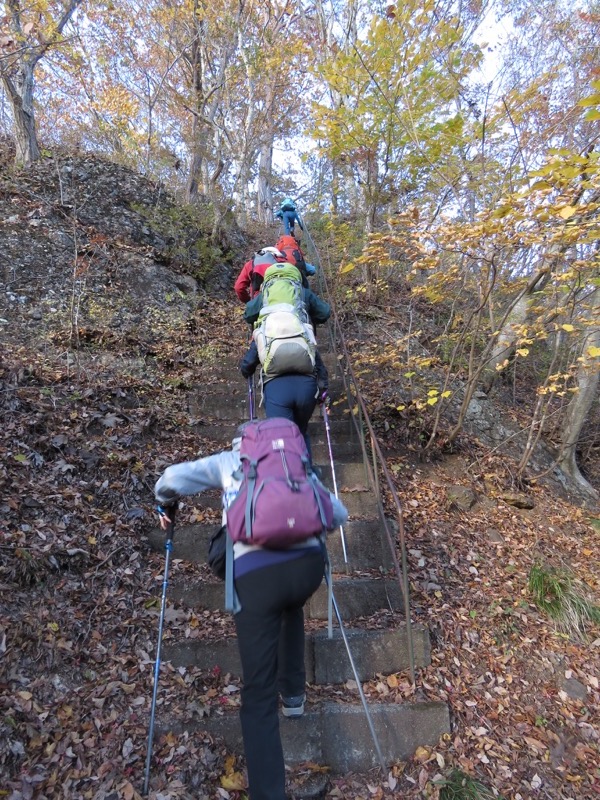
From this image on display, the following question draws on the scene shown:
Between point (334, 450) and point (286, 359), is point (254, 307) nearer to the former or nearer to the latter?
point (286, 359)

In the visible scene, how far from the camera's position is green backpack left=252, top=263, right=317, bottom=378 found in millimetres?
3859

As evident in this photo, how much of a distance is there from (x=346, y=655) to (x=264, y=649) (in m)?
1.39

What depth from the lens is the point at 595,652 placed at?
397 centimetres

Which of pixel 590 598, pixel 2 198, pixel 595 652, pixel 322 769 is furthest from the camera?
pixel 2 198

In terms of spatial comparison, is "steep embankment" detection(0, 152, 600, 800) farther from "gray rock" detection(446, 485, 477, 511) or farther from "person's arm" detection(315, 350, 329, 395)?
"person's arm" detection(315, 350, 329, 395)

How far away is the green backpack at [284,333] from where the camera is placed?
12.7 ft

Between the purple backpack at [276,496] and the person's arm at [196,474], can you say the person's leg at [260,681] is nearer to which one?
the purple backpack at [276,496]

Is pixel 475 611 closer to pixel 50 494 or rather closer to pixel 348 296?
pixel 50 494

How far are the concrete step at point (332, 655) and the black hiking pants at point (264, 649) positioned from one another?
1.07m

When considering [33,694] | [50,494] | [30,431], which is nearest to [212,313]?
[30,431]

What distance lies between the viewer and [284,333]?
3.91 metres

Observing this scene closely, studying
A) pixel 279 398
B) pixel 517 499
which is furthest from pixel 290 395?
pixel 517 499

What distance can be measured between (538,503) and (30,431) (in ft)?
19.7

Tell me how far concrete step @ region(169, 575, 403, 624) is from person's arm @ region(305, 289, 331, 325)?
102 inches
